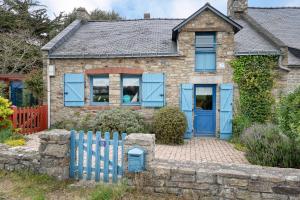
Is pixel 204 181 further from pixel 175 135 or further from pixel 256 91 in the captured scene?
pixel 256 91

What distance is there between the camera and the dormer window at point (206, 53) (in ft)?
32.0

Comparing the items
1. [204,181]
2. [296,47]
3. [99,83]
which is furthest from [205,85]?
[204,181]

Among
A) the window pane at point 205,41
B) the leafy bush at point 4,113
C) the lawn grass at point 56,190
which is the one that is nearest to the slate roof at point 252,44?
the window pane at point 205,41

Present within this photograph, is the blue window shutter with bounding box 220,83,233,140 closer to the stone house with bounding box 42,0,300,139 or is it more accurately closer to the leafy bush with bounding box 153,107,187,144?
the stone house with bounding box 42,0,300,139

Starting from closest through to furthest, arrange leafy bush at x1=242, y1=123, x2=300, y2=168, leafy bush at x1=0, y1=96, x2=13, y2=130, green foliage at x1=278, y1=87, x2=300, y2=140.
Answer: green foliage at x1=278, y1=87, x2=300, y2=140 < leafy bush at x1=242, y1=123, x2=300, y2=168 < leafy bush at x1=0, y1=96, x2=13, y2=130

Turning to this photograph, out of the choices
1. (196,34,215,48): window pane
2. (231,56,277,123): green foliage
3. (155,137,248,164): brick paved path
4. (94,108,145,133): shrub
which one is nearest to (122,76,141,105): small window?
(94,108,145,133): shrub

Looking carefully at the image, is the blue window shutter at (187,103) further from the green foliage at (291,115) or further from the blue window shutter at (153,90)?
the green foliage at (291,115)

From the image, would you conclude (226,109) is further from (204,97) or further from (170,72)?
(170,72)

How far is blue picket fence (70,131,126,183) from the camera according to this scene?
439cm

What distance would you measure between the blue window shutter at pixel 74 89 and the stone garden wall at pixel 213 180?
653 cm

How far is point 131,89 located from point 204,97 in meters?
3.13

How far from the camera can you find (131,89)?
10.3 metres

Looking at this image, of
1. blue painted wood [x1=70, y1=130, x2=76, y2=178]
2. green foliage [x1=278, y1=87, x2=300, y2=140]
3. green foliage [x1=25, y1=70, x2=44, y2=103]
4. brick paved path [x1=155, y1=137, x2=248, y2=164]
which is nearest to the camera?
blue painted wood [x1=70, y1=130, x2=76, y2=178]

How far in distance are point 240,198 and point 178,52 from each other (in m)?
6.94
